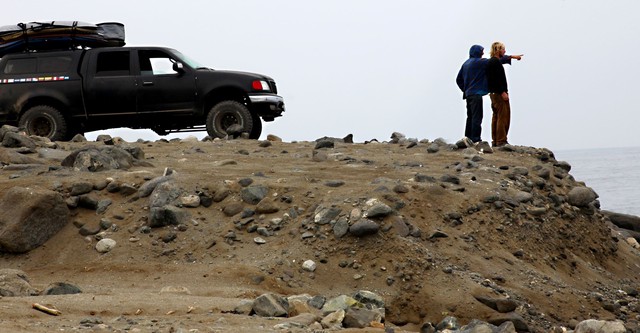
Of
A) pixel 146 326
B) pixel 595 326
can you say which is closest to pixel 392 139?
pixel 595 326

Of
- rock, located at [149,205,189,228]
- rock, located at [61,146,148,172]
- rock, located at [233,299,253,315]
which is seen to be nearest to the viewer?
rock, located at [233,299,253,315]

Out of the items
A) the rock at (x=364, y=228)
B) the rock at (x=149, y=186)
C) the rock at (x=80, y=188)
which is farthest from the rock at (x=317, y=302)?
the rock at (x=80, y=188)

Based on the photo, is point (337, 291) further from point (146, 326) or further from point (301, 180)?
point (146, 326)

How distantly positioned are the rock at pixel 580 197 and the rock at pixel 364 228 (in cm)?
397

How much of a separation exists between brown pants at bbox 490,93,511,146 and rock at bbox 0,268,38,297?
877 cm

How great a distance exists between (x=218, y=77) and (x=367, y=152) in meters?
3.33

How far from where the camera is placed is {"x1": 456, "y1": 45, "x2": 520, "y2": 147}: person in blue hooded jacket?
16.3 meters

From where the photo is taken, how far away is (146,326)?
25.0ft

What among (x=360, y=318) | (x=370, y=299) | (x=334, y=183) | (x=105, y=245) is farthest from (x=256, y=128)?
(x=360, y=318)

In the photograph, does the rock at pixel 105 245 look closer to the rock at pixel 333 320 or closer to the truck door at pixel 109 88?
the rock at pixel 333 320

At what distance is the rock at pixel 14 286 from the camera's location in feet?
29.7

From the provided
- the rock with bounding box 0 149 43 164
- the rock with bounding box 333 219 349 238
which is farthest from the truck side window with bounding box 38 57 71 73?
the rock with bounding box 333 219 349 238

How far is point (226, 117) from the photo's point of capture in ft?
57.4

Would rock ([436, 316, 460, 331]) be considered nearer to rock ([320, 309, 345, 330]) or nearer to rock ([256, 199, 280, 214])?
rock ([320, 309, 345, 330])
